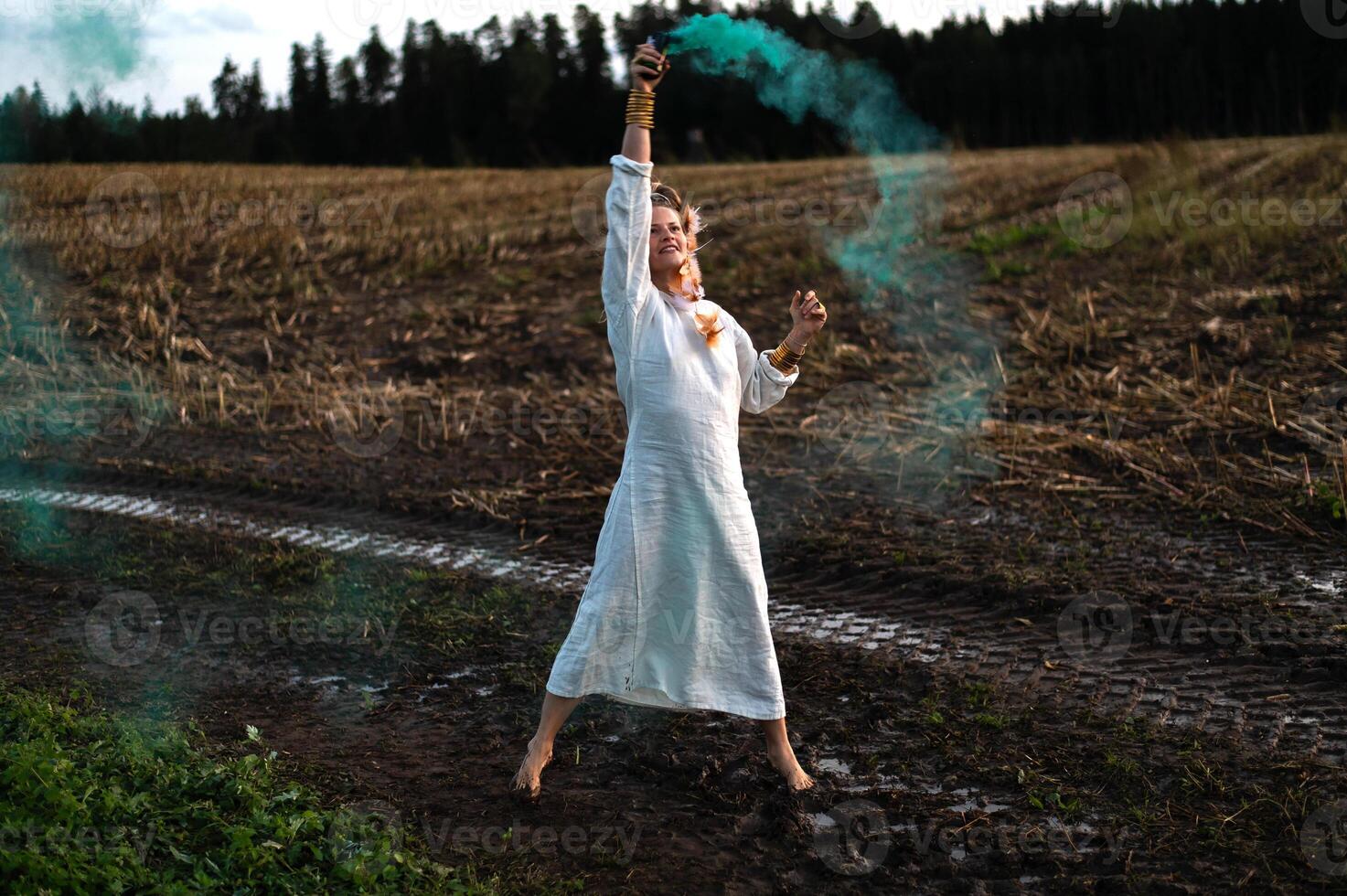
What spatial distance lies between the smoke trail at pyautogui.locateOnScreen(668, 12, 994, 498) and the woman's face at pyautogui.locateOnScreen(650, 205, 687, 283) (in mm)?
515

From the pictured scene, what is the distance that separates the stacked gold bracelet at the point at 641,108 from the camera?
3705mm

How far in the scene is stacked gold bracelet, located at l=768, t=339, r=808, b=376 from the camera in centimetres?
411

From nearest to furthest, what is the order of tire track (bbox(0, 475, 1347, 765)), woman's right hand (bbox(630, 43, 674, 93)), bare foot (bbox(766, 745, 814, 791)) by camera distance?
woman's right hand (bbox(630, 43, 674, 93)) → bare foot (bbox(766, 745, 814, 791)) → tire track (bbox(0, 475, 1347, 765))

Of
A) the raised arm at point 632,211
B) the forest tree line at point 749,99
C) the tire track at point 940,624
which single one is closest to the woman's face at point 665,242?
the raised arm at point 632,211

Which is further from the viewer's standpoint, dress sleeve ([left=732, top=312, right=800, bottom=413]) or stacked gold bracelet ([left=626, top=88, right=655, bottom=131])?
dress sleeve ([left=732, top=312, right=800, bottom=413])

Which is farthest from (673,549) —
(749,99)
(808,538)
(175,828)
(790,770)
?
(749,99)

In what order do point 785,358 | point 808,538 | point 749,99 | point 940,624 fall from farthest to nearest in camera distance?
1. point 749,99
2. point 808,538
3. point 940,624
4. point 785,358

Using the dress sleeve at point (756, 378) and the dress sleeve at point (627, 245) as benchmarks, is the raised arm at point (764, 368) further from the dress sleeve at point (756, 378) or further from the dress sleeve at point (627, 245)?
the dress sleeve at point (627, 245)

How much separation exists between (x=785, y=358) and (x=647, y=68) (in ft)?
3.51

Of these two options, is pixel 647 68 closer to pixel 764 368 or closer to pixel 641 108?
pixel 641 108

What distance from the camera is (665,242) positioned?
3.92 m

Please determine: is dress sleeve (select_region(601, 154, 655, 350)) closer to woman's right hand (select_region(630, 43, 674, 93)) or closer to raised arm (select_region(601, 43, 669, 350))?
raised arm (select_region(601, 43, 669, 350))

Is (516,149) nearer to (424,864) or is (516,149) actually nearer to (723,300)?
(723,300)

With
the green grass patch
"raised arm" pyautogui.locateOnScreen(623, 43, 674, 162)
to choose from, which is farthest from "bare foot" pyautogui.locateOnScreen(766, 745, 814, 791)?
"raised arm" pyautogui.locateOnScreen(623, 43, 674, 162)
